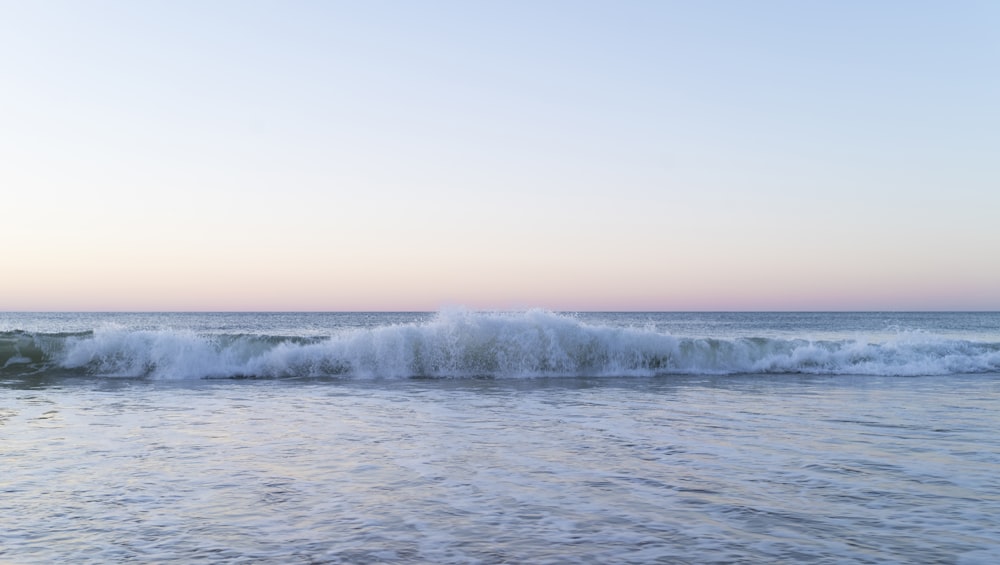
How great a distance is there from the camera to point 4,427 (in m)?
10.4

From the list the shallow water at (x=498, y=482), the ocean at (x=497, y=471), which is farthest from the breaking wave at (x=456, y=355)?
the shallow water at (x=498, y=482)

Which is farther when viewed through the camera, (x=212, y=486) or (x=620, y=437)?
(x=620, y=437)

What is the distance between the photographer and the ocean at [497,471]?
5.17 meters

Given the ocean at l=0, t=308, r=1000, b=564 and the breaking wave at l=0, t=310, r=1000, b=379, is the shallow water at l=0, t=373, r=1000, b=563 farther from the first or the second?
the breaking wave at l=0, t=310, r=1000, b=379

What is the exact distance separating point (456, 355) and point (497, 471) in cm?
1411

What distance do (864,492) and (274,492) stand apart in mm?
5559

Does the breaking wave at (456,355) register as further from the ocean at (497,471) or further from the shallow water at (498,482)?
the shallow water at (498,482)

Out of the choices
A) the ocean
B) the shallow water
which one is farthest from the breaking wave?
the shallow water

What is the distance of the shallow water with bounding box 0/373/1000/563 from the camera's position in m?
5.12

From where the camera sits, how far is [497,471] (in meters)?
7.59

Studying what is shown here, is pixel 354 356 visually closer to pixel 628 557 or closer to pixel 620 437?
pixel 620 437

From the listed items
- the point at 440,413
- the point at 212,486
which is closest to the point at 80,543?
the point at 212,486

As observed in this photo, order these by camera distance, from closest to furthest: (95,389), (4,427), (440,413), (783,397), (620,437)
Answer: (620,437), (4,427), (440,413), (783,397), (95,389)

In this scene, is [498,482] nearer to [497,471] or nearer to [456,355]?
[497,471]
